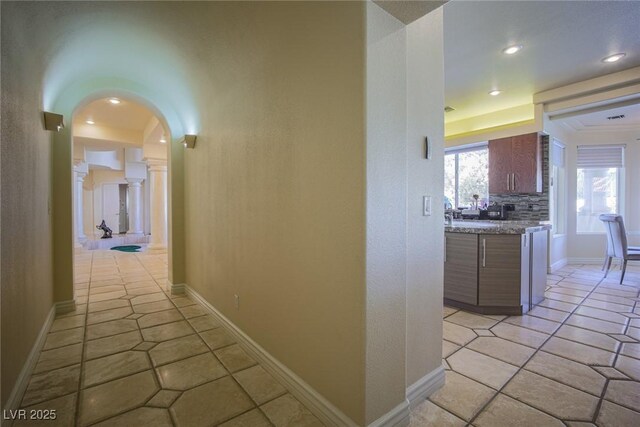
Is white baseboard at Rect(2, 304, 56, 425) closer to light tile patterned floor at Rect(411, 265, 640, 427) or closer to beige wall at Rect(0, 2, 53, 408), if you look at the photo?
beige wall at Rect(0, 2, 53, 408)

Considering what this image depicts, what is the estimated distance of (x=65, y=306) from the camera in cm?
321

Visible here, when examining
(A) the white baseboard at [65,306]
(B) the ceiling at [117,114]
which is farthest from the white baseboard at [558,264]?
(B) the ceiling at [117,114]

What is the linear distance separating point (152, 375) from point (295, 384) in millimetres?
1019

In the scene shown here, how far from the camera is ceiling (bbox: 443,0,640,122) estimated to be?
2.64 metres

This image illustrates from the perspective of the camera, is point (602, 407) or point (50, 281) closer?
point (602, 407)

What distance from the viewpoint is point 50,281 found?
3.01 meters

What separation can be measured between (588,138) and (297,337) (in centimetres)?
696

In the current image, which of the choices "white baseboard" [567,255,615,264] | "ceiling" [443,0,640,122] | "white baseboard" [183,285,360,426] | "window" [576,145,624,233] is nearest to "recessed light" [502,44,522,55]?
"ceiling" [443,0,640,122]

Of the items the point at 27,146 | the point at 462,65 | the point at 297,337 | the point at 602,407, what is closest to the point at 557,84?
the point at 462,65

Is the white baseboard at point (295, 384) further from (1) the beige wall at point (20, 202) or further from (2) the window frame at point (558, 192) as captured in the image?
(2) the window frame at point (558, 192)

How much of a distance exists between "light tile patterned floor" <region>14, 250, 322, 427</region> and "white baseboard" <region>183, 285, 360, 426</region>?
0.04 meters

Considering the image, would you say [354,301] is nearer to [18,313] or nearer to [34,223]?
[18,313]

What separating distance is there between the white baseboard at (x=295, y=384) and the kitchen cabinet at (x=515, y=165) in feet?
15.9

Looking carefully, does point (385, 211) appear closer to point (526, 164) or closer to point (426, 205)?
point (426, 205)
